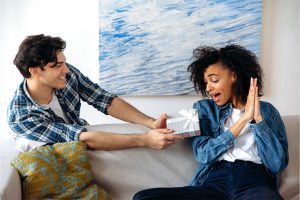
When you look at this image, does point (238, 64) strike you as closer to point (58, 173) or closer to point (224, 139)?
point (224, 139)

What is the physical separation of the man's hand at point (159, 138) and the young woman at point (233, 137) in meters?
0.12

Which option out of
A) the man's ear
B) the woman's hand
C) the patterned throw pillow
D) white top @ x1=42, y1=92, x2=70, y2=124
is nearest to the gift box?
the woman's hand

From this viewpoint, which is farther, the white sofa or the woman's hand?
the white sofa

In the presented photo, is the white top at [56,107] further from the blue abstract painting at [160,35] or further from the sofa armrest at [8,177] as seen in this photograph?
the blue abstract painting at [160,35]

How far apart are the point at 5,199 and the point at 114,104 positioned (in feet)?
2.72

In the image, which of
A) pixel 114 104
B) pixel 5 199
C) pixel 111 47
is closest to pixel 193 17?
pixel 111 47

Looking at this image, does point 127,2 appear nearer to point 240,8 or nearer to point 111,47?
point 111,47

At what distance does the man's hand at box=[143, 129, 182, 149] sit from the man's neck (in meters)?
0.57

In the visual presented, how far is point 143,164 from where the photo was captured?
165cm

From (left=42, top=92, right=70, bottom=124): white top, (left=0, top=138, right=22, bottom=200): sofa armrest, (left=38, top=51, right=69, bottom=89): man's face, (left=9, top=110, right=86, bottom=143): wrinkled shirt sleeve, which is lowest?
(left=0, top=138, right=22, bottom=200): sofa armrest

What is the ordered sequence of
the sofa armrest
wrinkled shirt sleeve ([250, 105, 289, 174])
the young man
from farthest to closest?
the young man → wrinkled shirt sleeve ([250, 105, 289, 174]) → the sofa armrest

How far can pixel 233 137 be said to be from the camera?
1450 millimetres

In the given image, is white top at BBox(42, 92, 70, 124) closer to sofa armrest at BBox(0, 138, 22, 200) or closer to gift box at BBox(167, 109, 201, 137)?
sofa armrest at BBox(0, 138, 22, 200)

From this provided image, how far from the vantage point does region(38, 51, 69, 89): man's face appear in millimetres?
1584
